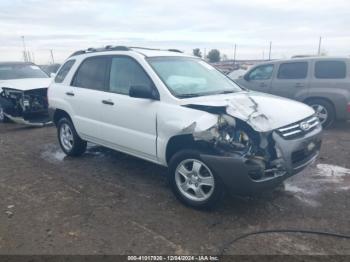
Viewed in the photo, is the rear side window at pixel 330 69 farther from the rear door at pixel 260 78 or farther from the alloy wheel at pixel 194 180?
the alloy wheel at pixel 194 180

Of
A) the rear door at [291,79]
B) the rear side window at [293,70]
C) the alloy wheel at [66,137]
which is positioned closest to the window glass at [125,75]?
the alloy wheel at [66,137]

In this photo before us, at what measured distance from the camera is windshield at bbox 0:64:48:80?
9.80m

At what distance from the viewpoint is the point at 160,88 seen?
13.2 feet

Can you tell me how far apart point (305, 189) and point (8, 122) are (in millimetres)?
8487

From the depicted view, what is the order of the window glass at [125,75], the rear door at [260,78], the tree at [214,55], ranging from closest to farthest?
the window glass at [125,75] → the rear door at [260,78] → the tree at [214,55]

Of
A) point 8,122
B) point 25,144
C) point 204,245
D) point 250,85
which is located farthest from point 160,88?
point 8,122

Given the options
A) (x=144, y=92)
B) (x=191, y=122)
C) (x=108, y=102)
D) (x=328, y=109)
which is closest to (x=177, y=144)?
(x=191, y=122)

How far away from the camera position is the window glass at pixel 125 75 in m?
4.33

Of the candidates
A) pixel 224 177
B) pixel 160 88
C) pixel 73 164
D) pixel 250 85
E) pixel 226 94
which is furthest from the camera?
pixel 250 85

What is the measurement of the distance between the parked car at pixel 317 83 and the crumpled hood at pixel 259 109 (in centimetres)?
407

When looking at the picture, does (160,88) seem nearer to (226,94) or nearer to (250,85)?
(226,94)

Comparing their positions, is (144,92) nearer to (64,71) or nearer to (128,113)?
(128,113)

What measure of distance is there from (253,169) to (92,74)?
3.12 m

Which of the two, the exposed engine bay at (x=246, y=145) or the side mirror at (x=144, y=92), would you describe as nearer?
the exposed engine bay at (x=246, y=145)
